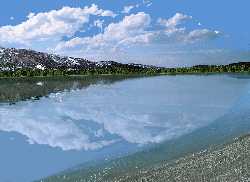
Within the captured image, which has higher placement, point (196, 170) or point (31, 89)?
point (196, 170)

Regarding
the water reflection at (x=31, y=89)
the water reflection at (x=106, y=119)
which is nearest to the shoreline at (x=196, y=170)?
the water reflection at (x=106, y=119)

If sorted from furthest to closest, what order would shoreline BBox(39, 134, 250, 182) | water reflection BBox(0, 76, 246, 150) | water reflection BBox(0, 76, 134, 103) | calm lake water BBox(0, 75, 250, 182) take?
1. water reflection BBox(0, 76, 134, 103)
2. water reflection BBox(0, 76, 246, 150)
3. calm lake water BBox(0, 75, 250, 182)
4. shoreline BBox(39, 134, 250, 182)

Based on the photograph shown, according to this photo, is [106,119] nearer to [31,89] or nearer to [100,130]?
[100,130]

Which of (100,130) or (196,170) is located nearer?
(196,170)

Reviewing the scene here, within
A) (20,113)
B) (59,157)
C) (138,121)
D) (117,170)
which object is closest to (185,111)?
(138,121)

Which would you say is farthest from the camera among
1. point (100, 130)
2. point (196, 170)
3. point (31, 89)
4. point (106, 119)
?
point (31, 89)

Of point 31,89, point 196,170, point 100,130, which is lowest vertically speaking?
point 31,89

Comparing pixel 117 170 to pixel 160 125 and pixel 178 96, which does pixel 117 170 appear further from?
pixel 178 96

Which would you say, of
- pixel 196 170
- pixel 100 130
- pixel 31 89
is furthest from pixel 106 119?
pixel 31 89

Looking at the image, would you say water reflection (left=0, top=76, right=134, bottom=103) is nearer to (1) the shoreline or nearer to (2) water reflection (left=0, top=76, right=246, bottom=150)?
(2) water reflection (left=0, top=76, right=246, bottom=150)

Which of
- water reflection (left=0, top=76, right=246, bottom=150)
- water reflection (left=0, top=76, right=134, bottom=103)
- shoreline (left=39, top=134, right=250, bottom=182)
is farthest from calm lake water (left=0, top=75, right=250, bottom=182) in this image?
water reflection (left=0, top=76, right=134, bottom=103)

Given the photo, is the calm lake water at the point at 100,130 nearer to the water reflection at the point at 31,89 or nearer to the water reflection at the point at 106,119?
the water reflection at the point at 106,119

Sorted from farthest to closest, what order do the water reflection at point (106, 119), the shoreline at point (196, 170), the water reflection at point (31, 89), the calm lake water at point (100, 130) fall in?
the water reflection at point (31, 89) < the water reflection at point (106, 119) < the calm lake water at point (100, 130) < the shoreline at point (196, 170)

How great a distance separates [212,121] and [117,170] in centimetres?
2182
